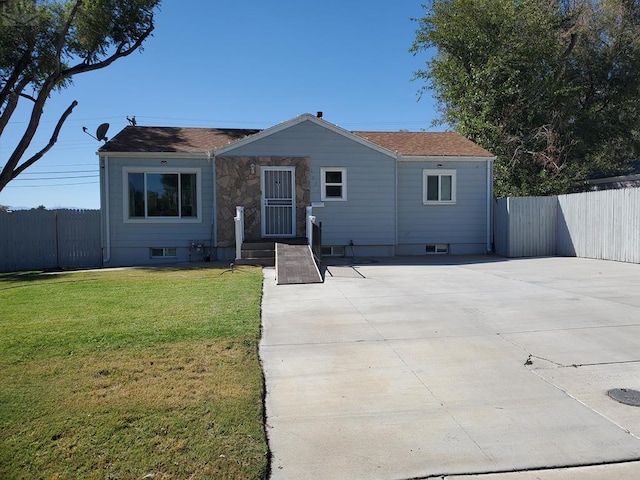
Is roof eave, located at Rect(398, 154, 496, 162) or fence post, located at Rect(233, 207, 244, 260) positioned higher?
roof eave, located at Rect(398, 154, 496, 162)

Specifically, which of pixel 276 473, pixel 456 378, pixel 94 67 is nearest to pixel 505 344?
pixel 456 378

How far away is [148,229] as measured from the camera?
15.6 metres

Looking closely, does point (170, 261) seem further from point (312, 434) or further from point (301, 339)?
point (312, 434)

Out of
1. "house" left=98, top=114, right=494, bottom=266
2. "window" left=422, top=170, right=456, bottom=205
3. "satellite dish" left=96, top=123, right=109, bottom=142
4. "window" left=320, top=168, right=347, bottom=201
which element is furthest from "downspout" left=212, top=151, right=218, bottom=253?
"window" left=422, top=170, right=456, bottom=205

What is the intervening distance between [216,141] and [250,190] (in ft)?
8.91

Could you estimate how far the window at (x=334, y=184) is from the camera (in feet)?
52.2

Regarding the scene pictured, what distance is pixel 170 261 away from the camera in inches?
618

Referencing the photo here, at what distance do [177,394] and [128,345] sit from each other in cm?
172

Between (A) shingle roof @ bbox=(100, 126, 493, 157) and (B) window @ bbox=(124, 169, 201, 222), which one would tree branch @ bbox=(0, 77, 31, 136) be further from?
(B) window @ bbox=(124, 169, 201, 222)

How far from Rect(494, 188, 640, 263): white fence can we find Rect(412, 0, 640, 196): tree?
15.2 ft

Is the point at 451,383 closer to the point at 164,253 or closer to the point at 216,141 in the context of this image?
the point at 164,253

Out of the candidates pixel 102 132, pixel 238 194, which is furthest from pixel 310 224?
pixel 102 132

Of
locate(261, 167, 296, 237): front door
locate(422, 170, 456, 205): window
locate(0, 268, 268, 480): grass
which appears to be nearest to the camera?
locate(0, 268, 268, 480): grass

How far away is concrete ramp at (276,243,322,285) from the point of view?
10570 mm
